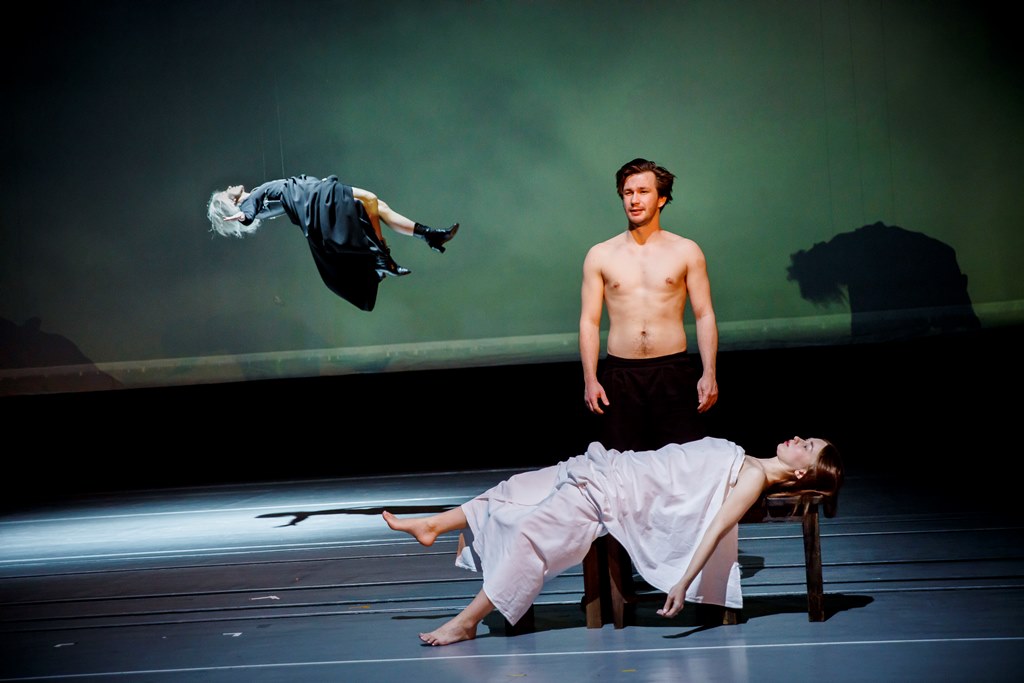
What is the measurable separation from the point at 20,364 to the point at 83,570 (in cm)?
342

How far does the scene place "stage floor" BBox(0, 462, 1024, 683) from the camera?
9.09ft

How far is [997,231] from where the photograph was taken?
699 cm

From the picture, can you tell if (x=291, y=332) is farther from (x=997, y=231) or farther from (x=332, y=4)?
(x=997, y=231)

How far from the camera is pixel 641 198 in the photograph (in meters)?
3.58

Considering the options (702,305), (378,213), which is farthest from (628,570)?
(378,213)

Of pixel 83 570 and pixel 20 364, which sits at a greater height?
pixel 20 364

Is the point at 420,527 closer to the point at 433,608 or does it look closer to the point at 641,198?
the point at 433,608

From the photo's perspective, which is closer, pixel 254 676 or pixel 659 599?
Answer: pixel 254 676

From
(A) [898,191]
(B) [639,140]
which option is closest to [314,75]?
(B) [639,140]

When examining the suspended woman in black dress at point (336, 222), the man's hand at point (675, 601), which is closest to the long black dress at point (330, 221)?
the suspended woman in black dress at point (336, 222)

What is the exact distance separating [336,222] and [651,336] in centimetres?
148

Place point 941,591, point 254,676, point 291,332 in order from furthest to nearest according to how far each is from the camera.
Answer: point 291,332 → point 941,591 → point 254,676

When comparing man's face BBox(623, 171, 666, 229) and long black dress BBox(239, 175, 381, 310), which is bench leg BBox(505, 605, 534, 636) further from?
long black dress BBox(239, 175, 381, 310)

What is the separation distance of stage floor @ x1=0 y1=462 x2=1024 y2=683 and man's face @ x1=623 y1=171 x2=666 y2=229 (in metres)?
1.24
